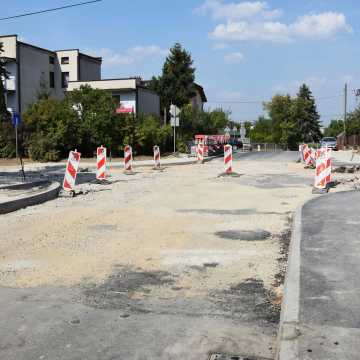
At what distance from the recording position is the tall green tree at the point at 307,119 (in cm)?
8569

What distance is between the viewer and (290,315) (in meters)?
4.59

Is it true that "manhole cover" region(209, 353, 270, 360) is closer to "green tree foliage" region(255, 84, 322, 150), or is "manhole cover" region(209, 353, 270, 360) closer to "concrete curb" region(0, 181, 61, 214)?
"concrete curb" region(0, 181, 61, 214)

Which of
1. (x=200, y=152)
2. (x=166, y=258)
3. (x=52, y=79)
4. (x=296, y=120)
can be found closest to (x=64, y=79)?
(x=52, y=79)

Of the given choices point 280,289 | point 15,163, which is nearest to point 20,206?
point 280,289

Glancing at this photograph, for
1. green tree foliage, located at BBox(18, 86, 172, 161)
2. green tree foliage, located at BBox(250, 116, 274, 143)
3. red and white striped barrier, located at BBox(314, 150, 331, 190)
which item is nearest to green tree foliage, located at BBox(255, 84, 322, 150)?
green tree foliage, located at BBox(250, 116, 274, 143)

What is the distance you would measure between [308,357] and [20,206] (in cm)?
981

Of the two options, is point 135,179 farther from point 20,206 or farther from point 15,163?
point 15,163

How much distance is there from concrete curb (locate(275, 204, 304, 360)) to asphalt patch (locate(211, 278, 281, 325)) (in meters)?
0.19

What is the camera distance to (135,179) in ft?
66.7

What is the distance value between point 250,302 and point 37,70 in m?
53.5

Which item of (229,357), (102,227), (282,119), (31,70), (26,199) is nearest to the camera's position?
(229,357)

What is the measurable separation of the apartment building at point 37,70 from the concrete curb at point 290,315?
43481mm

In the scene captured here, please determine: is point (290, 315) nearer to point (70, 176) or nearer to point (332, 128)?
point (70, 176)

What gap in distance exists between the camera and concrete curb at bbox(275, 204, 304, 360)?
3859mm
